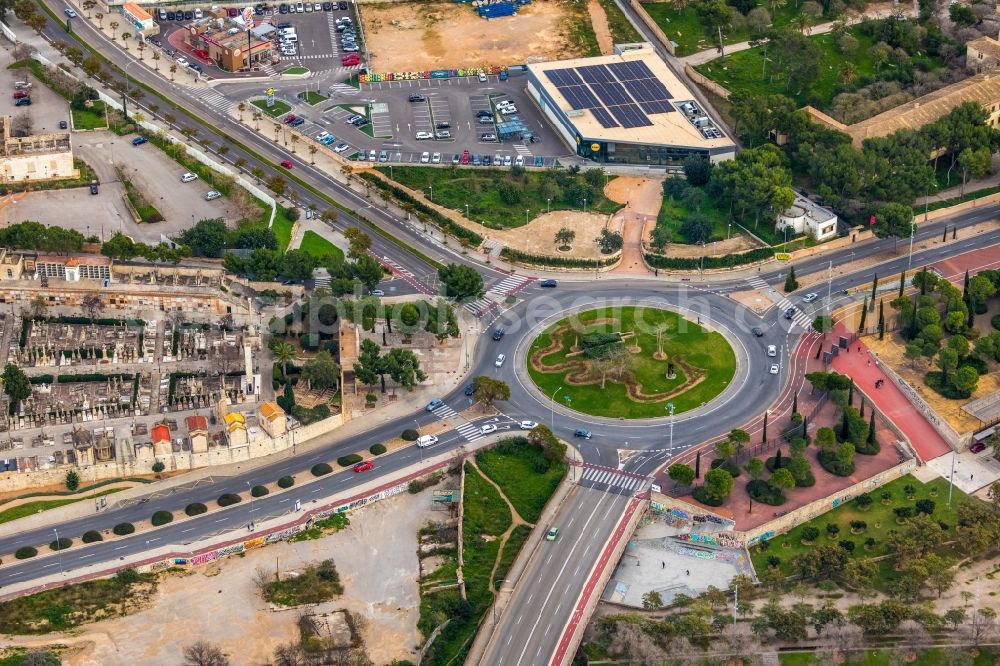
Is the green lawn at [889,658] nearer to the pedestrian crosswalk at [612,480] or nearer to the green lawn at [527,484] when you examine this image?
the pedestrian crosswalk at [612,480]

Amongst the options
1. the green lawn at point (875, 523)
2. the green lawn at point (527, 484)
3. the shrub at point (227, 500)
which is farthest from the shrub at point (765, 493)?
the shrub at point (227, 500)

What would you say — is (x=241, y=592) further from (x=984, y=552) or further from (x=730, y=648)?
(x=984, y=552)

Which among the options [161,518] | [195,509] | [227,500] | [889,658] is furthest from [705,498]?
[161,518]

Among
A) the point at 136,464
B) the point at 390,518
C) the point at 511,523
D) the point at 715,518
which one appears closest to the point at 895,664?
the point at 715,518

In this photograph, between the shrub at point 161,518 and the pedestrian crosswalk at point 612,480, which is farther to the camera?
the pedestrian crosswalk at point 612,480

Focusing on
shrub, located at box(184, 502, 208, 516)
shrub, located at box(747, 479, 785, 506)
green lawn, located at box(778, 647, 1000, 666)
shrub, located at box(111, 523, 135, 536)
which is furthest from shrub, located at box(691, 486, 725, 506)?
shrub, located at box(111, 523, 135, 536)

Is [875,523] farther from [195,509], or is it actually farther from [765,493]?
[195,509]
